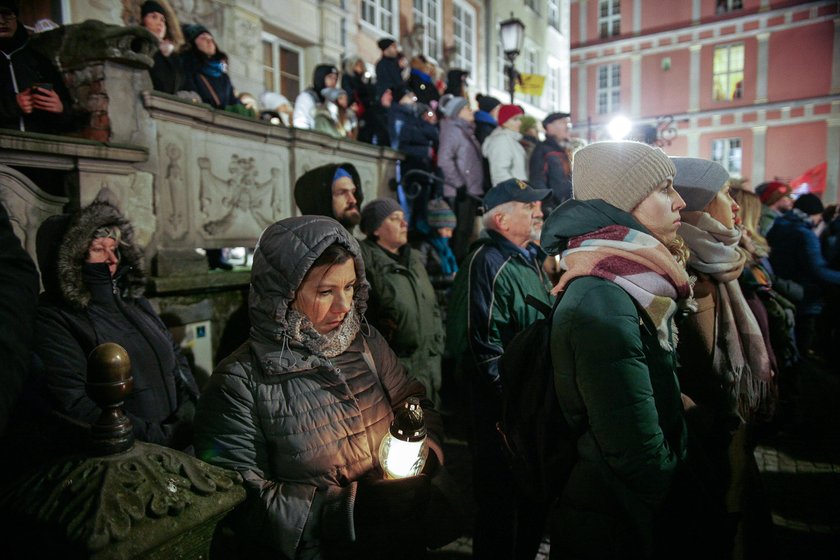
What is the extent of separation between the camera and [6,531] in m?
1.08

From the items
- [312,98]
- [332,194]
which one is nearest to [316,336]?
[332,194]

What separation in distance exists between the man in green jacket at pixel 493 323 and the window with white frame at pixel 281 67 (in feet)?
25.3

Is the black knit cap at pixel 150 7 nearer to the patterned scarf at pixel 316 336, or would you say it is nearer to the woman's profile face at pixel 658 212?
the patterned scarf at pixel 316 336

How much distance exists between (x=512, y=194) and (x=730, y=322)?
1416 mm

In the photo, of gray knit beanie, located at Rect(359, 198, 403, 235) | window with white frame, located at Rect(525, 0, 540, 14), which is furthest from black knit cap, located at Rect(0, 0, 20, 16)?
window with white frame, located at Rect(525, 0, 540, 14)

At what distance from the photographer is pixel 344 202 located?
3834 millimetres

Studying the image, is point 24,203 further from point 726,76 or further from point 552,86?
point 726,76

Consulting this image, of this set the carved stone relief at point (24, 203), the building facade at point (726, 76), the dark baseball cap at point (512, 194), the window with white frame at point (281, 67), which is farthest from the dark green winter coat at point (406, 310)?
the building facade at point (726, 76)

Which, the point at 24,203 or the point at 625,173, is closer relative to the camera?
the point at 625,173

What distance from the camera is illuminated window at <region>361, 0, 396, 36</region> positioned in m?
12.2

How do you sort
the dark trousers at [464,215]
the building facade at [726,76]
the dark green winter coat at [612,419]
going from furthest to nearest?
the building facade at [726,76], the dark trousers at [464,215], the dark green winter coat at [612,419]

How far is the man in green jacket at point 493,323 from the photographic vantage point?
2848 mm

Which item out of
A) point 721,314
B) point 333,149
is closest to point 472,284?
point 721,314

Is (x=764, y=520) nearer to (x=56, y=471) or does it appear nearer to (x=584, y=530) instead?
(x=584, y=530)
